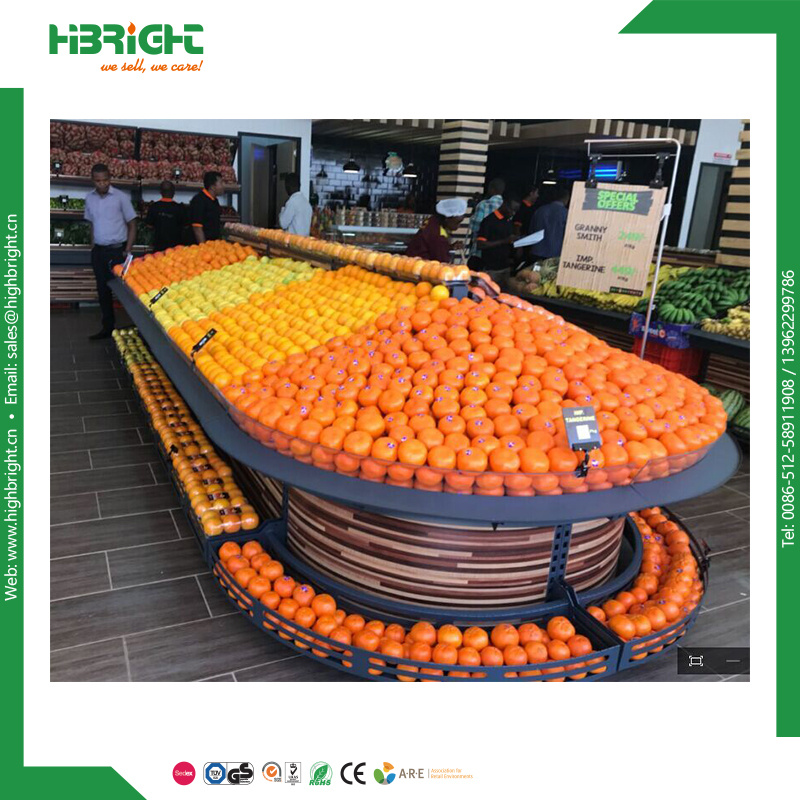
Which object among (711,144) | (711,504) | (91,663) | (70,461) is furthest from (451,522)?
(711,144)

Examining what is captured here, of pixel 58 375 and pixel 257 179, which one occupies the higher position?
pixel 257 179

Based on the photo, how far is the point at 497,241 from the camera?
7016 millimetres

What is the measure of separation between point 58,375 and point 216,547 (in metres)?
3.84

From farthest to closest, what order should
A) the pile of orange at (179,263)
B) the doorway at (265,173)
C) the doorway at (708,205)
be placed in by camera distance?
1. the doorway at (708,205)
2. the doorway at (265,173)
3. the pile of orange at (179,263)

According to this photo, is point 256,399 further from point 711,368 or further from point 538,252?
point 538,252

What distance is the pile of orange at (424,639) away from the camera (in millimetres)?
2416

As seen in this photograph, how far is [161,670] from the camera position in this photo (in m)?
2.52
